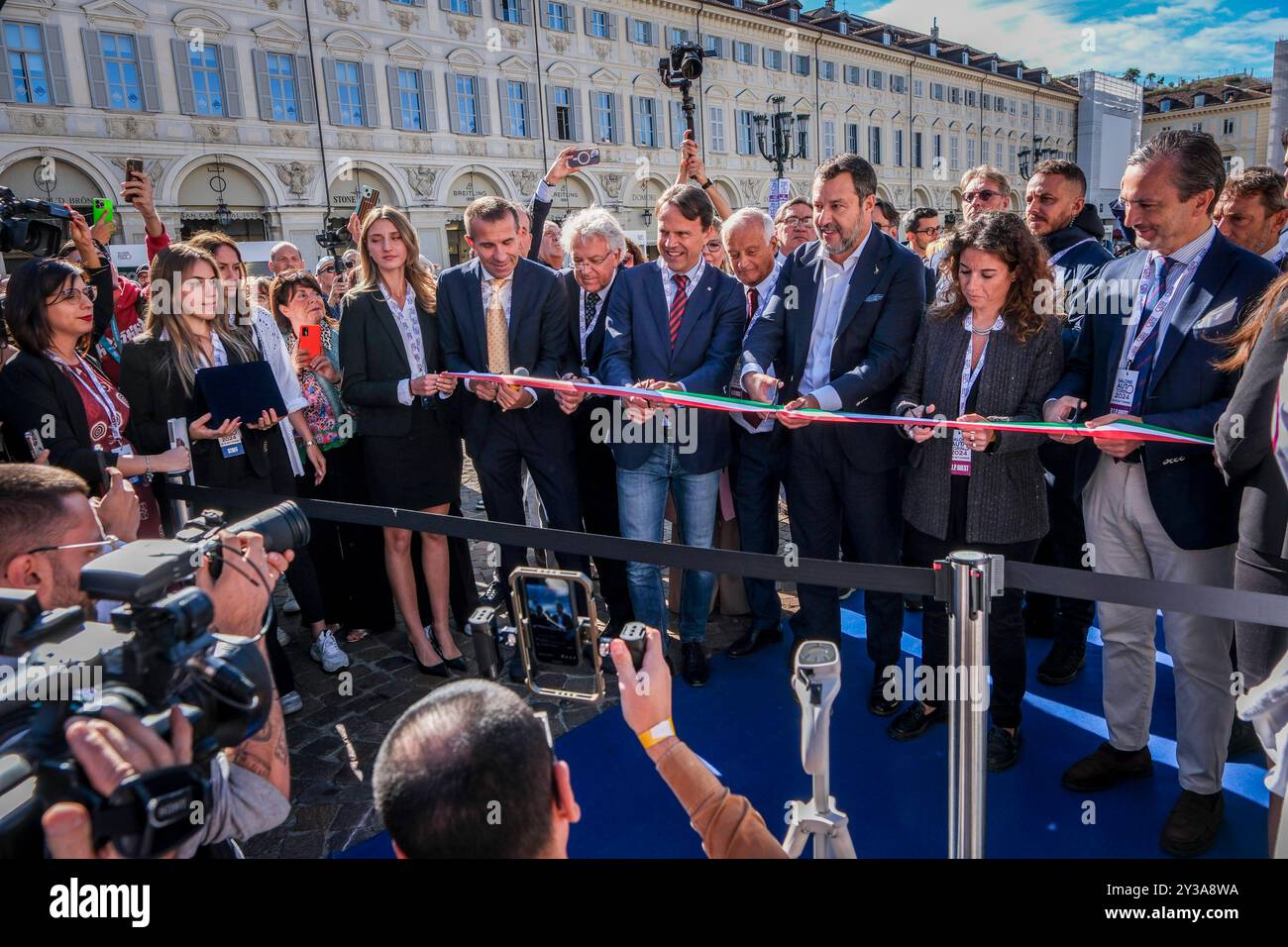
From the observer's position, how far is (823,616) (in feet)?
13.3

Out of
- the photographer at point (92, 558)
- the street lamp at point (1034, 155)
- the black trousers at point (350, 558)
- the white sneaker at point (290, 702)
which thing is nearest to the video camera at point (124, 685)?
the photographer at point (92, 558)

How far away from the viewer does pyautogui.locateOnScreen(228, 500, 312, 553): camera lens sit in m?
2.18

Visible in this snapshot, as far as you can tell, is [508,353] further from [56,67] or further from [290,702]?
[56,67]

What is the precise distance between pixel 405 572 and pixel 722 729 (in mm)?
1897

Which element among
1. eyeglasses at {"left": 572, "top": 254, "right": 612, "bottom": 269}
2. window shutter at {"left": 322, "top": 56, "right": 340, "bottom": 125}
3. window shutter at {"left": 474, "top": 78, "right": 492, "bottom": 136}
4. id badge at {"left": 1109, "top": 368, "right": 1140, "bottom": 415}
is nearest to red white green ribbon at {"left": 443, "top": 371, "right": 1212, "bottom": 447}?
id badge at {"left": 1109, "top": 368, "right": 1140, "bottom": 415}

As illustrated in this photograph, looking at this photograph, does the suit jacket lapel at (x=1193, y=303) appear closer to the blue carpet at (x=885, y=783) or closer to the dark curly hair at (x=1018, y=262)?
the dark curly hair at (x=1018, y=262)

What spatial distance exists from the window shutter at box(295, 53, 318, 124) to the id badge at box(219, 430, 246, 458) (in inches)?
1192

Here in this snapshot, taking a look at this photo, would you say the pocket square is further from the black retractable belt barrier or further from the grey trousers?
the black retractable belt barrier

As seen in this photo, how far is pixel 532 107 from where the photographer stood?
36.2 m

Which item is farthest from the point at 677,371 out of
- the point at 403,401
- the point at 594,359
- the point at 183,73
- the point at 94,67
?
the point at 183,73

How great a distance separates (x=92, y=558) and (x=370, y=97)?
3398cm

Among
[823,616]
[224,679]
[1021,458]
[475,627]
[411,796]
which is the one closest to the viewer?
[411,796]
